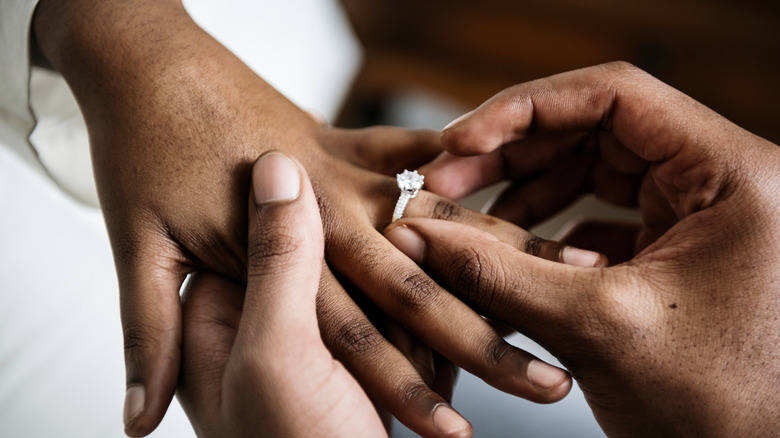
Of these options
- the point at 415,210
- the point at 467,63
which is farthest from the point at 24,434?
the point at 467,63

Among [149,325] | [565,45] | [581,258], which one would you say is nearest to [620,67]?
[581,258]

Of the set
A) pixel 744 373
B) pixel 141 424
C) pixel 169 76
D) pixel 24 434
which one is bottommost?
pixel 24 434

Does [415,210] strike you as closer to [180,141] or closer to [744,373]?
[180,141]

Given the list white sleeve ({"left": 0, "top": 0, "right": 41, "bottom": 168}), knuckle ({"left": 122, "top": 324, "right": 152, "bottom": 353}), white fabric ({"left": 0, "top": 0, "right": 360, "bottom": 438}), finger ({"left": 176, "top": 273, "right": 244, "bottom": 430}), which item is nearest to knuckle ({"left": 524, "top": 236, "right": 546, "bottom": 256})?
finger ({"left": 176, "top": 273, "right": 244, "bottom": 430})

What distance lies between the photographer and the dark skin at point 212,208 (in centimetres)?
89

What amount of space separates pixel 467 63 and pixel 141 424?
2245mm

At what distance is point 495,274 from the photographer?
0.90 metres

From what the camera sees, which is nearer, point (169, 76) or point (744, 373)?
point (744, 373)

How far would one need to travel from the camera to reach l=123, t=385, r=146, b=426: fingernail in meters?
0.83

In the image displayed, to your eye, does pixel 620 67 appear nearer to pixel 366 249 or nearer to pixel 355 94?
pixel 366 249

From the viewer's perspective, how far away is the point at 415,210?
3.50 feet

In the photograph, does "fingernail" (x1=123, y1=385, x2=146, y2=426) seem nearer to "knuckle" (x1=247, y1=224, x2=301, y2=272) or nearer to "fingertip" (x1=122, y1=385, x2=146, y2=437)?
"fingertip" (x1=122, y1=385, x2=146, y2=437)

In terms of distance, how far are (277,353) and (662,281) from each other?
1.89 feet

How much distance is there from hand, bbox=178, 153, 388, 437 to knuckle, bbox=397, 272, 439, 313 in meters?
0.16
